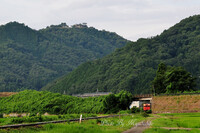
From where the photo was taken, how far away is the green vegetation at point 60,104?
11975cm

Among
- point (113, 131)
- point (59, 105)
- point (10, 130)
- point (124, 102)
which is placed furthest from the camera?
point (59, 105)

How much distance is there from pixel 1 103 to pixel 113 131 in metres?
114

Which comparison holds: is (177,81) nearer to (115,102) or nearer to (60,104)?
(115,102)

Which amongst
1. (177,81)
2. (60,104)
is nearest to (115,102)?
(60,104)

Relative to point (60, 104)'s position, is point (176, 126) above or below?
below

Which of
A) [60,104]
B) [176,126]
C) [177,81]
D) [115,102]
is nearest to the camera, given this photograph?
[176,126]

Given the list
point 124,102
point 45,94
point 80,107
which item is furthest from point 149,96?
point 45,94

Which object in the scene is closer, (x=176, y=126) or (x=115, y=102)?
(x=176, y=126)

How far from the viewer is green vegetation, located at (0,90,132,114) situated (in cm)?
11975

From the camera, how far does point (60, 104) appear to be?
5089 inches

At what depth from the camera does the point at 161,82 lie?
469ft

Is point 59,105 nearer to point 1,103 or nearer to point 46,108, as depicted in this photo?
point 46,108

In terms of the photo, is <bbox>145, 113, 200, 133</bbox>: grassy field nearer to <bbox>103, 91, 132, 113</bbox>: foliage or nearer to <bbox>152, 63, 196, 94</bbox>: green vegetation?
<bbox>103, 91, 132, 113</bbox>: foliage

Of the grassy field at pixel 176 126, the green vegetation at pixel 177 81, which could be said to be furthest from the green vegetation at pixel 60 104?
the grassy field at pixel 176 126
